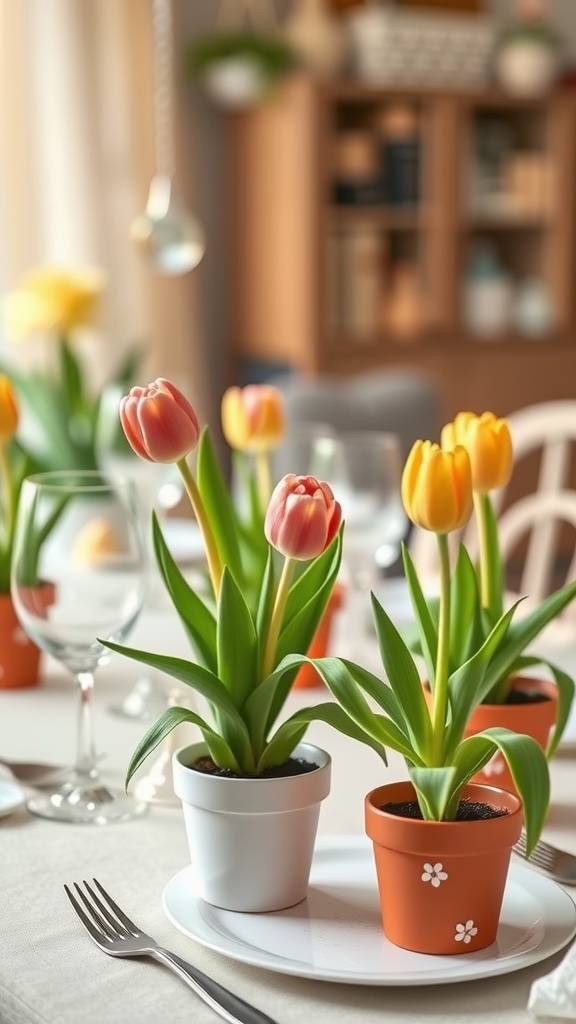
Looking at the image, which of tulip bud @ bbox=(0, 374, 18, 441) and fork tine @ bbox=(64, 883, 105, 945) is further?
tulip bud @ bbox=(0, 374, 18, 441)

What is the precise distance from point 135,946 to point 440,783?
175 mm

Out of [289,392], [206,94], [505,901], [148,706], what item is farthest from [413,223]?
[505,901]

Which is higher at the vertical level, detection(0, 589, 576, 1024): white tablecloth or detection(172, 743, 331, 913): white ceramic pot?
detection(172, 743, 331, 913): white ceramic pot

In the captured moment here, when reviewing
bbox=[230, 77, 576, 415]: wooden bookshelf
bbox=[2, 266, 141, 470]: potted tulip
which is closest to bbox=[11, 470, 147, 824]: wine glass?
bbox=[2, 266, 141, 470]: potted tulip

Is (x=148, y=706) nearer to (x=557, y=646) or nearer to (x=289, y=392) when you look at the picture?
(x=557, y=646)

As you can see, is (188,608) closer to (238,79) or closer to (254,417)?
(254,417)

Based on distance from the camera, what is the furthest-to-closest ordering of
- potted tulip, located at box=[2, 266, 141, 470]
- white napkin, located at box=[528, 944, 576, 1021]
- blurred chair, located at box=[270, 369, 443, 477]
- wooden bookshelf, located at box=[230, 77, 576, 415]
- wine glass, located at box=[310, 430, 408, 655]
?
wooden bookshelf, located at box=[230, 77, 576, 415] < blurred chair, located at box=[270, 369, 443, 477] < potted tulip, located at box=[2, 266, 141, 470] < wine glass, located at box=[310, 430, 408, 655] < white napkin, located at box=[528, 944, 576, 1021]

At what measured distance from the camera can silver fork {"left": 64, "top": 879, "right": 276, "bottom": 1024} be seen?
63cm

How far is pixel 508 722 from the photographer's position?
910 mm

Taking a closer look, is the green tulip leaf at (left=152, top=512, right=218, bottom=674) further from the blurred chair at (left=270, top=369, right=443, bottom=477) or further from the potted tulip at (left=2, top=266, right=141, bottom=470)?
the blurred chair at (left=270, top=369, right=443, bottom=477)

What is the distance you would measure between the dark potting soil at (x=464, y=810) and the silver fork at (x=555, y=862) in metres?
0.09

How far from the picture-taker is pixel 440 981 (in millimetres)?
649

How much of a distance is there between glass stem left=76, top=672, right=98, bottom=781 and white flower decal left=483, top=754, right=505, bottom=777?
Result: 26 cm

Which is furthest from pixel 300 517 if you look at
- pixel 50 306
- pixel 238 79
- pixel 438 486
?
pixel 238 79
